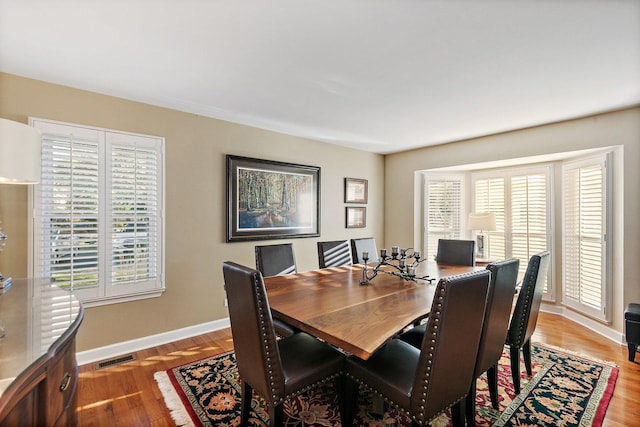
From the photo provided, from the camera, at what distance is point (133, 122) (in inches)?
116

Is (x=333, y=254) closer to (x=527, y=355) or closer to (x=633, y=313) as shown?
(x=527, y=355)

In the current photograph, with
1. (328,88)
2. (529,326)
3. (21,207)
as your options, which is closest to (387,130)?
(328,88)

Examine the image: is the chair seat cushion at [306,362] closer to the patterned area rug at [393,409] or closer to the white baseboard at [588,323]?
the patterned area rug at [393,409]

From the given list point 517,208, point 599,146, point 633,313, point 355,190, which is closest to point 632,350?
point 633,313

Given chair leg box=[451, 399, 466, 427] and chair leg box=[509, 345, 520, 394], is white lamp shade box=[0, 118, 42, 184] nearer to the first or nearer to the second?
chair leg box=[451, 399, 466, 427]

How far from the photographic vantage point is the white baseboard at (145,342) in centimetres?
270

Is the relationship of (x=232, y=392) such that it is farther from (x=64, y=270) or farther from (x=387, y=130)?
(x=387, y=130)

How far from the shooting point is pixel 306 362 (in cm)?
172

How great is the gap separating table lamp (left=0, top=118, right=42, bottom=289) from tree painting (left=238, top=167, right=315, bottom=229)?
2.11 meters

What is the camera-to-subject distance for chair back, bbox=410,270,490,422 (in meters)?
1.33

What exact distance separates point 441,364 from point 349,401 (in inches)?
27.2

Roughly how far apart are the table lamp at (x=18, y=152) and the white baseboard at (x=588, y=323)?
512 cm

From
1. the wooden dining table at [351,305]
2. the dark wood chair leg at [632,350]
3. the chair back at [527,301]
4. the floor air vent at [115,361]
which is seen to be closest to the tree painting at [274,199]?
the wooden dining table at [351,305]

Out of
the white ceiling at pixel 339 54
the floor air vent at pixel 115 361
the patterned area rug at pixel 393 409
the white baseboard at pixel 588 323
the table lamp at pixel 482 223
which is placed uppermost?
the white ceiling at pixel 339 54
